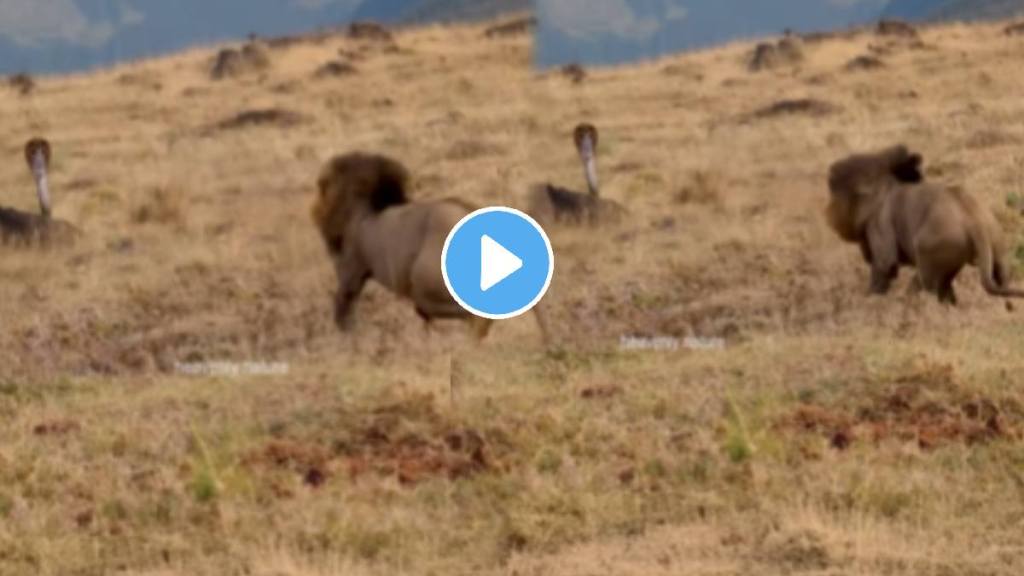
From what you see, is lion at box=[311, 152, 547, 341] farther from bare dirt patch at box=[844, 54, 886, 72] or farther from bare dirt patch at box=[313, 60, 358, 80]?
bare dirt patch at box=[844, 54, 886, 72]

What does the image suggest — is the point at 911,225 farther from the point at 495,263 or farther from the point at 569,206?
the point at 569,206

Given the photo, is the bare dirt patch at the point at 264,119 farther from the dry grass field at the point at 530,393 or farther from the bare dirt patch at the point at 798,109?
the bare dirt patch at the point at 798,109

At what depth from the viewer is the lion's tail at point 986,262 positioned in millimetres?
11039

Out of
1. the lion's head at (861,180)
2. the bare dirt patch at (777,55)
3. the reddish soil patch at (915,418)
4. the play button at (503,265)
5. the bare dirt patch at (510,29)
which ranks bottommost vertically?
the reddish soil patch at (915,418)

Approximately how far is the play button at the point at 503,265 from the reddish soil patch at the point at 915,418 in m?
1.14

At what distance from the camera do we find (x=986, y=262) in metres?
11.2

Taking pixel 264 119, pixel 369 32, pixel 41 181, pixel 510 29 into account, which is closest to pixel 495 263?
pixel 41 181

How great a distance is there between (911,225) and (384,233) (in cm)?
292

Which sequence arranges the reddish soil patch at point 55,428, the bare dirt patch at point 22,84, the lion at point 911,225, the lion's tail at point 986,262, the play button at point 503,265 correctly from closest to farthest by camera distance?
the play button at point 503,265 < the reddish soil patch at point 55,428 < the lion's tail at point 986,262 < the lion at point 911,225 < the bare dirt patch at point 22,84

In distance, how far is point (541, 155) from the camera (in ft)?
71.8

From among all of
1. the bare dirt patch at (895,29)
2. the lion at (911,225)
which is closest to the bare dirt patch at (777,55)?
the bare dirt patch at (895,29)

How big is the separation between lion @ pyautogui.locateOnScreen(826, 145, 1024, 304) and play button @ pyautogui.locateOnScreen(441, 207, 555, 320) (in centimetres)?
361

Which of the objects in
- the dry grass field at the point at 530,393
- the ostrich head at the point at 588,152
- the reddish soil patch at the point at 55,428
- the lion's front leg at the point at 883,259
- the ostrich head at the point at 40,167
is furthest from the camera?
the ostrich head at the point at 40,167

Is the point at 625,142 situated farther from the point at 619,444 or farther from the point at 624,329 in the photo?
the point at 619,444
